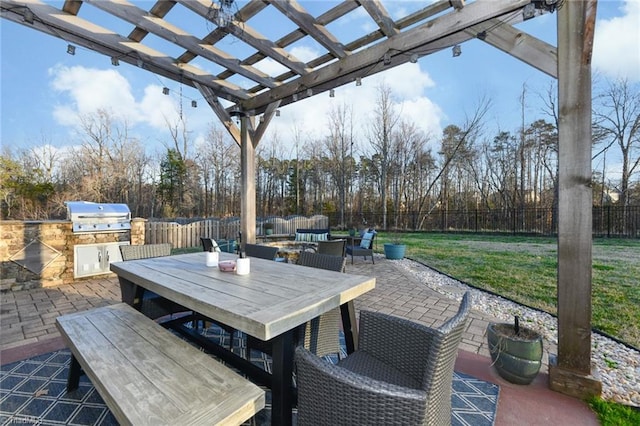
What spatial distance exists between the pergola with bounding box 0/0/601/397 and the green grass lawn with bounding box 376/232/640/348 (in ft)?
5.40

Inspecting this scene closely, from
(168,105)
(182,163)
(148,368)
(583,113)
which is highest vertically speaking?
(168,105)

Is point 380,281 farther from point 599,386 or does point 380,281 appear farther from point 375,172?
point 375,172

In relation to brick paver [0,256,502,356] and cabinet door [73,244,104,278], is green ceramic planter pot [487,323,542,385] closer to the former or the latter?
brick paver [0,256,502,356]

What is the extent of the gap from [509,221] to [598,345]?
1134 cm

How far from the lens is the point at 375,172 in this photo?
16.6 m

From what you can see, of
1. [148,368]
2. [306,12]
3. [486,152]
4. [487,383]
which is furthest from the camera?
[486,152]

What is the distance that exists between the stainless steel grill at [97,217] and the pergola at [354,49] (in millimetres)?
2727

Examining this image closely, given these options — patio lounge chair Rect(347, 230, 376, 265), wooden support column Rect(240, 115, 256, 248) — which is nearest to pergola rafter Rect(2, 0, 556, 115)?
wooden support column Rect(240, 115, 256, 248)

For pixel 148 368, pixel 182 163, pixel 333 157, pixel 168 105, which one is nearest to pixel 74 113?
pixel 168 105

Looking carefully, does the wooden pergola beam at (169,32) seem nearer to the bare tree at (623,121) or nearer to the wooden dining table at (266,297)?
the wooden dining table at (266,297)

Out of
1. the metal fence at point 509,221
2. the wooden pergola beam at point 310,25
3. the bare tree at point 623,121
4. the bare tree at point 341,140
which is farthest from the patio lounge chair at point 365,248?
the bare tree at point 623,121

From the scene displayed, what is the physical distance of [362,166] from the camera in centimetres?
1783

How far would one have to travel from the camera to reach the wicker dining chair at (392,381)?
0.86 meters

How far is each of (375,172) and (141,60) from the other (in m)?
14.4
